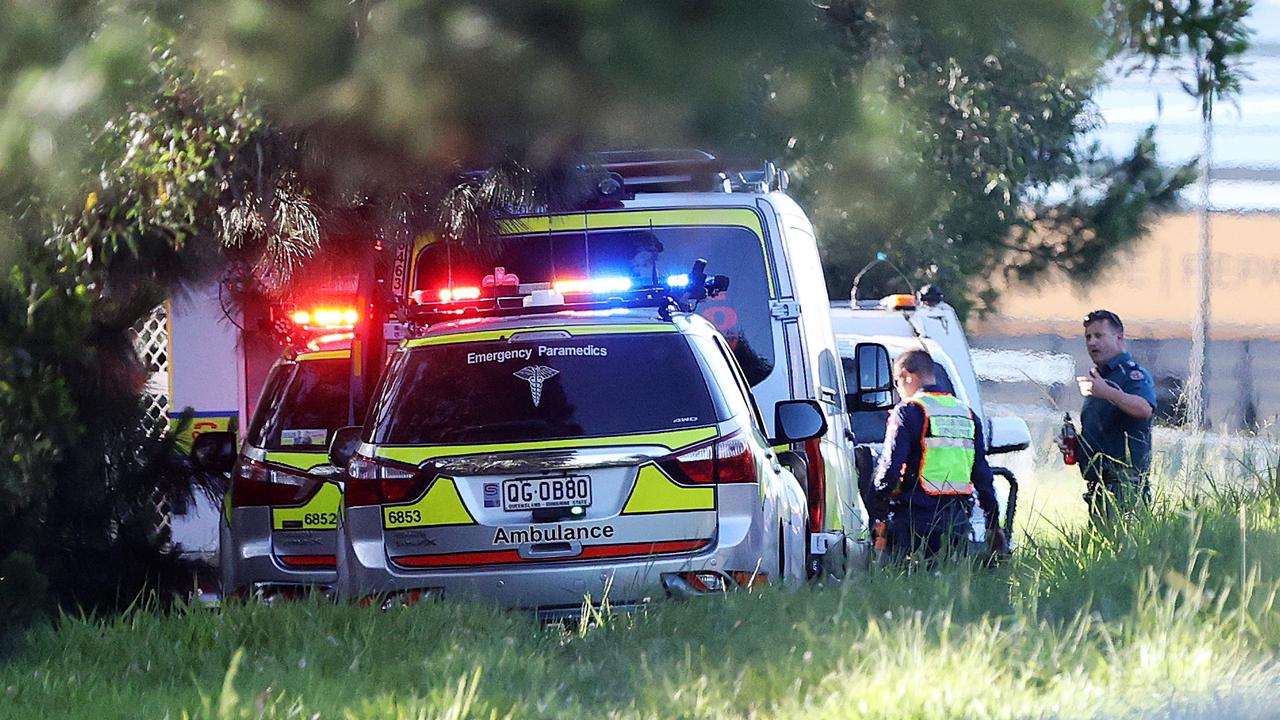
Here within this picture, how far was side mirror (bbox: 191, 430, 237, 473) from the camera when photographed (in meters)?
8.98

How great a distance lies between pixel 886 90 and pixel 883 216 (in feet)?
4.31

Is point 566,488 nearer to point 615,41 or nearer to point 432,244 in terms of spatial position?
point 432,244

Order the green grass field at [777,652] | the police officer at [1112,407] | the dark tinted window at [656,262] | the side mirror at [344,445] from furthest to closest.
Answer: the police officer at [1112,407]
the dark tinted window at [656,262]
the side mirror at [344,445]
the green grass field at [777,652]

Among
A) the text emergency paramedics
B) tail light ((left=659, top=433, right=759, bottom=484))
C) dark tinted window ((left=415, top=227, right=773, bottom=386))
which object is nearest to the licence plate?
tail light ((left=659, top=433, right=759, bottom=484))

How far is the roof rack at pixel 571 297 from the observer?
788 cm

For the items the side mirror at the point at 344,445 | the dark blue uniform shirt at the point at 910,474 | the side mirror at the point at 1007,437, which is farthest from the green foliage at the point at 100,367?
the side mirror at the point at 1007,437

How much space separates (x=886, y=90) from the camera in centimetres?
345

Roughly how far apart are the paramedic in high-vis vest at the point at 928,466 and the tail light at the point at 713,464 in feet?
6.71

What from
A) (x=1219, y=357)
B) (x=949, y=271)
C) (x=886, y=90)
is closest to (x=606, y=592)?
(x=886, y=90)

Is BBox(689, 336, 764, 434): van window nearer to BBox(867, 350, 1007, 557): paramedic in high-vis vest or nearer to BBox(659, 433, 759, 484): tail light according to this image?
BBox(659, 433, 759, 484): tail light

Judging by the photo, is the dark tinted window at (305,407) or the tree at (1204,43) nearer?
the tree at (1204,43)

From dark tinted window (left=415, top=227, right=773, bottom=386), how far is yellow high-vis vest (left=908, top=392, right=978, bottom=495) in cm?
81

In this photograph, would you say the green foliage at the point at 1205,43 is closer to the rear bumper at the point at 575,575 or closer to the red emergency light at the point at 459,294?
the rear bumper at the point at 575,575

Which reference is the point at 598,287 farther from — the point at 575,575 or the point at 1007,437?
the point at 1007,437
